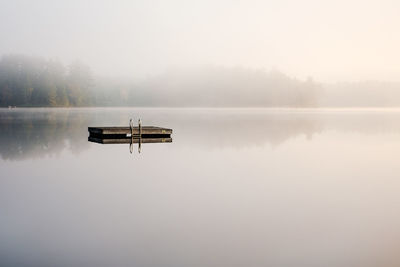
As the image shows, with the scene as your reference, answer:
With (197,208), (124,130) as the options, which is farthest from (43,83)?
(197,208)

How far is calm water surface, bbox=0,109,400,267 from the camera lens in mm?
5922

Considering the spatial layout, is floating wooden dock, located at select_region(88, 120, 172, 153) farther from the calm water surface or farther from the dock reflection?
the calm water surface

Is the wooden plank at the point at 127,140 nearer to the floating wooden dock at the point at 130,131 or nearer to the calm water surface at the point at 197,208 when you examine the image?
the floating wooden dock at the point at 130,131

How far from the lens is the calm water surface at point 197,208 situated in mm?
5922

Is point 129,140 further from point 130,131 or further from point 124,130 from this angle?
point 124,130

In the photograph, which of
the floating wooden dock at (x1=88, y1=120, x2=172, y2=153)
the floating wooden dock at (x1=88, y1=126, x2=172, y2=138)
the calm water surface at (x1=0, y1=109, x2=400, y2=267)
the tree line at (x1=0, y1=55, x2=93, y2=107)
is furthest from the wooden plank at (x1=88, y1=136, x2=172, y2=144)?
the tree line at (x1=0, y1=55, x2=93, y2=107)

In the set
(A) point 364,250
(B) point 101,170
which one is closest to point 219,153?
(B) point 101,170

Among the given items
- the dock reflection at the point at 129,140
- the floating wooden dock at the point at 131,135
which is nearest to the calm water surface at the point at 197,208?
the dock reflection at the point at 129,140

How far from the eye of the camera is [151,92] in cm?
7362

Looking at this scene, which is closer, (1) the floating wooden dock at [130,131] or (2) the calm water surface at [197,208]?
(2) the calm water surface at [197,208]

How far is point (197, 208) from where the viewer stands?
8258 millimetres

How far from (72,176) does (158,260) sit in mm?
6126

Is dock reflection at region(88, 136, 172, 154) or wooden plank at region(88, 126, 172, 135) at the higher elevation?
wooden plank at region(88, 126, 172, 135)

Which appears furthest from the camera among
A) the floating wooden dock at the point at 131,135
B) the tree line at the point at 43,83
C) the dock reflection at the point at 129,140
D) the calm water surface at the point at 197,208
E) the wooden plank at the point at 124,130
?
the tree line at the point at 43,83
